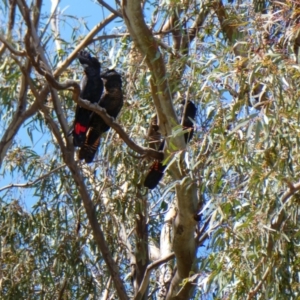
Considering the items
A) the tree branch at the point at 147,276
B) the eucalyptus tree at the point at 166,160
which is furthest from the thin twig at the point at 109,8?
the tree branch at the point at 147,276

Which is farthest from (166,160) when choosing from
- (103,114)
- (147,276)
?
(147,276)

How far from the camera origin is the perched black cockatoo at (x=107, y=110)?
540cm

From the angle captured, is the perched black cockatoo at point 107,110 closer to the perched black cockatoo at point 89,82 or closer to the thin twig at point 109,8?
the perched black cockatoo at point 89,82

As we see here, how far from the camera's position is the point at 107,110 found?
5.61m

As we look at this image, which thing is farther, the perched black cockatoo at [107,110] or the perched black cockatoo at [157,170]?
the perched black cockatoo at [107,110]

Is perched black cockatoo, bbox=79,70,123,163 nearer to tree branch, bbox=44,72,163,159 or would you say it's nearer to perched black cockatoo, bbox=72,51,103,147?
perched black cockatoo, bbox=72,51,103,147

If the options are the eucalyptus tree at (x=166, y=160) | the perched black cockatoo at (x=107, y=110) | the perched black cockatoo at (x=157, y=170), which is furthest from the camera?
the perched black cockatoo at (x=107, y=110)

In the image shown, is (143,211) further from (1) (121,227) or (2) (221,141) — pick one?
(2) (221,141)

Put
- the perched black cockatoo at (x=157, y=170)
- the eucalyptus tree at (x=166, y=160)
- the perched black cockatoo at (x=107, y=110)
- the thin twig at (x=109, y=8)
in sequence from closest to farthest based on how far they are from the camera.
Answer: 1. the eucalyptus tree at (x=166, y=160)
2. the thin twig at (x=109, y=8)
3. the perched black cockatoo at (x=157, y=170)
4. the perched black cockatoo at (x=107, y=110)

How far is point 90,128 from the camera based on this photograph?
5.47 metres

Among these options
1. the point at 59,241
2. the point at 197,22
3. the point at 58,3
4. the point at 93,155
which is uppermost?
the point at 58,3

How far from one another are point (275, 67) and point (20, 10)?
174 centimetres

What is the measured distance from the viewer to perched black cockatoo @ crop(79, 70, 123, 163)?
540cm

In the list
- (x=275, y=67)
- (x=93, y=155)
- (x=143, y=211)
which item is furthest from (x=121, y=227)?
(x=275, y=67)
